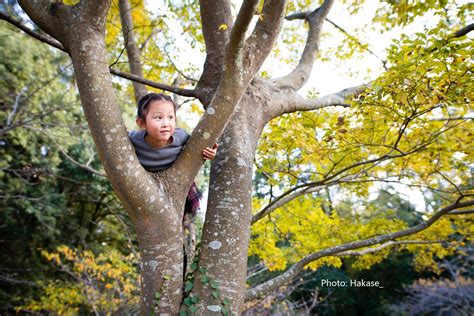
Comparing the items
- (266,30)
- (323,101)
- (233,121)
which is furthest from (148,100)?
(323,101)

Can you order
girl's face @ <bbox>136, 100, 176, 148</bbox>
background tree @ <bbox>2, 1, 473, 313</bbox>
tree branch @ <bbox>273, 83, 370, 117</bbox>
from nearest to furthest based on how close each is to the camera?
background tree @ <bbox>2, 1, 473, 313</bbox>, girl's face @ <bbox>136, 100, 176, 148</bbox>, tree branch @ <bbox>273, 83, 370, 117</bbox>

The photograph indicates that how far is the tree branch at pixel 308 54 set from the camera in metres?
2.98

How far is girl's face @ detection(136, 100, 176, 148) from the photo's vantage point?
1.78 metres

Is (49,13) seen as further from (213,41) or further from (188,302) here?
Answer: (188,302)

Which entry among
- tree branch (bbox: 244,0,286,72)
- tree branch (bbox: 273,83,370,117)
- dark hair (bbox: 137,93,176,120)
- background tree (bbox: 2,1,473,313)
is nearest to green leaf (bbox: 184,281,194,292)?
background tree (bbox: 2,1,473,313)

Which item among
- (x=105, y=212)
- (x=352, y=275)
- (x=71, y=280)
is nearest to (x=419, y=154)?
(x=71, y=280)

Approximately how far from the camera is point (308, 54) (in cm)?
355

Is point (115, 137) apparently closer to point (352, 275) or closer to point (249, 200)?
point (249, 200)

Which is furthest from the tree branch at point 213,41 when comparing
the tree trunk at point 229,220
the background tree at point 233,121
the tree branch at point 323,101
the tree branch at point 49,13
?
the tree branch at point 49,13

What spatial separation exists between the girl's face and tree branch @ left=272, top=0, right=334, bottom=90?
1.27 meters

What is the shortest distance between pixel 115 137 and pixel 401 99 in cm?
166

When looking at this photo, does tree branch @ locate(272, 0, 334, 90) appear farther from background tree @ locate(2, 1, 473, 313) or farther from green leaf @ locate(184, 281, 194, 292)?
green leaf @ locate(184, 281, 194, 292)

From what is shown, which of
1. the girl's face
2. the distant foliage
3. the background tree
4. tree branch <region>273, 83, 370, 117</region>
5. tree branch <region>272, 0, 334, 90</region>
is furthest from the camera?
the distant foliage

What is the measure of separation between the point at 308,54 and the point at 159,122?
2279 mm
